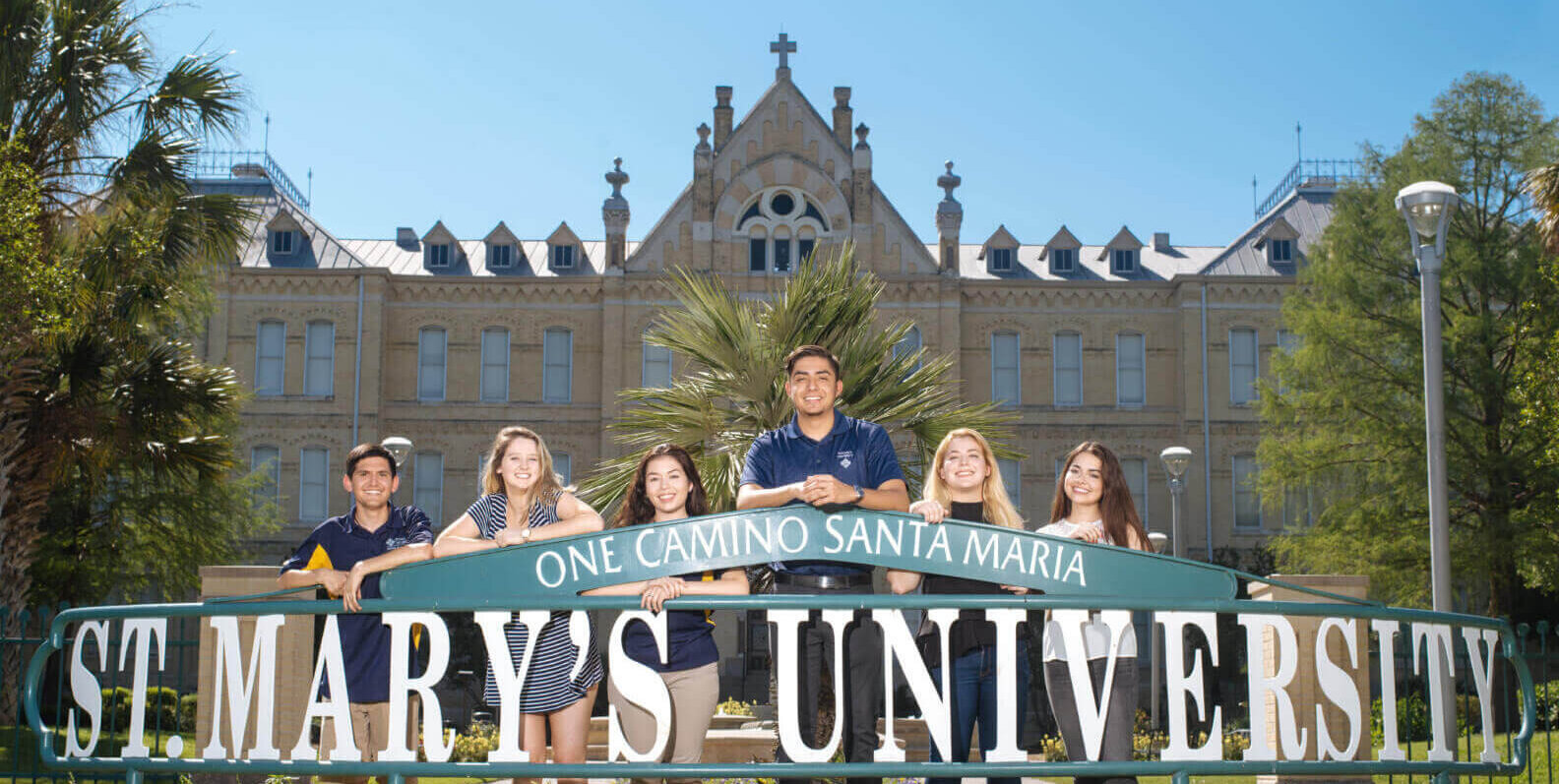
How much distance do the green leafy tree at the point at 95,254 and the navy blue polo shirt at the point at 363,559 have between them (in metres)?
8.44

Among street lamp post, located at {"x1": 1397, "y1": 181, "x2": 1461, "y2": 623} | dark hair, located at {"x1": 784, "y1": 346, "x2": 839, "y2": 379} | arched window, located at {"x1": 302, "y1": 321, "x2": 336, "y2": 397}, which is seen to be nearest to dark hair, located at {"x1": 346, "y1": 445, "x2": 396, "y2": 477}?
dark hair, located at {"x1": 784, "y1": 346, "x2": 839, "y2": 379}

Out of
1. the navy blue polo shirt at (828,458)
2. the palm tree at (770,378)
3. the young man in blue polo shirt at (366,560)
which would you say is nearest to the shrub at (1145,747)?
the palm tree at (770,378)

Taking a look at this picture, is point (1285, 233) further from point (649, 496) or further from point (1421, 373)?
point (649, 496)

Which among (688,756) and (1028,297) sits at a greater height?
(1028,297)

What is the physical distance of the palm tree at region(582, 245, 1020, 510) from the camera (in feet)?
45.3

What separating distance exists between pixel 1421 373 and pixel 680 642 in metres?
22.5

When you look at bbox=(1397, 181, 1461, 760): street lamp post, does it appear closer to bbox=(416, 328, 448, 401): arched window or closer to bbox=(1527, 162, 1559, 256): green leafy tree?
bbox=(1527, 162, 1559, 256): green leafy tree

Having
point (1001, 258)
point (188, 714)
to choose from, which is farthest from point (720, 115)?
point (188, 714)

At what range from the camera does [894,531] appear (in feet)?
20.6

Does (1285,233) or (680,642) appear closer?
(680,642)

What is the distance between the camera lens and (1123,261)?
1451 inches

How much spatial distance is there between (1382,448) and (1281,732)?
21124 mm

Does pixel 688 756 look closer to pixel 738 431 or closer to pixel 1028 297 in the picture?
pixel 738 431

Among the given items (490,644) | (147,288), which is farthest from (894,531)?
(147,288)
